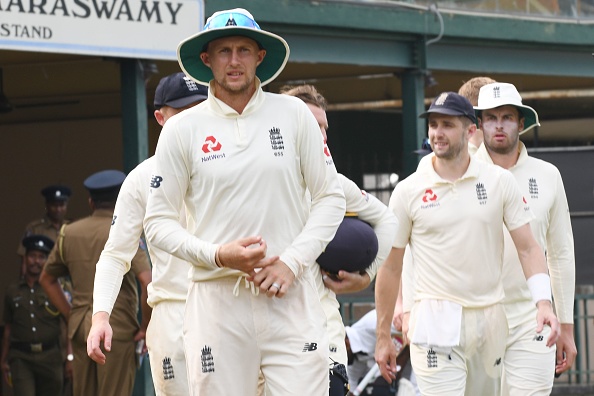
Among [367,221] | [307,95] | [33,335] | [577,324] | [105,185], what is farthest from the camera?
[577,324]

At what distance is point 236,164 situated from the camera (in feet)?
17.0

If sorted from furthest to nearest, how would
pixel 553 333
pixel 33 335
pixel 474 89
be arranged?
1. pixel 33 335
2. pixel 474 89
3. pixel 553 333

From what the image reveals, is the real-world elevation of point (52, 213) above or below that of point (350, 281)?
above

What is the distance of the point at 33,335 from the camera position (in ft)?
42.4

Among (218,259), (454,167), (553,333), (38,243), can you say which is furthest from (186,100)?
(38,243)

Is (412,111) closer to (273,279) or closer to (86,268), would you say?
(86,268)

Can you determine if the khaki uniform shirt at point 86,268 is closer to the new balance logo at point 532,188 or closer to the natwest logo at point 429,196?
the natwest logo at point 429,196

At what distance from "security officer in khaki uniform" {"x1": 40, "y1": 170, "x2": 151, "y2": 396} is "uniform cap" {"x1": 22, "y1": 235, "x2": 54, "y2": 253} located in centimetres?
302

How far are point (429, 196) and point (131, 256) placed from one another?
7.17ft

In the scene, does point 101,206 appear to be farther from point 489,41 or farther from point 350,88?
point 350,88

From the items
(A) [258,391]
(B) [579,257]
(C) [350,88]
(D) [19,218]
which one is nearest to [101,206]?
(A) [258,391]

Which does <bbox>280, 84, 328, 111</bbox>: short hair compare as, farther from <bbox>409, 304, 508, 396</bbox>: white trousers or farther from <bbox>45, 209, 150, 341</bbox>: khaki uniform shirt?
<bbox>45, 209, 150, 341</bbox>: khaki uniform shirt

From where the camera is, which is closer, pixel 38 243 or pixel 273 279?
pixel 273 279

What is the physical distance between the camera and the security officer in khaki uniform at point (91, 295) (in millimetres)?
9273
